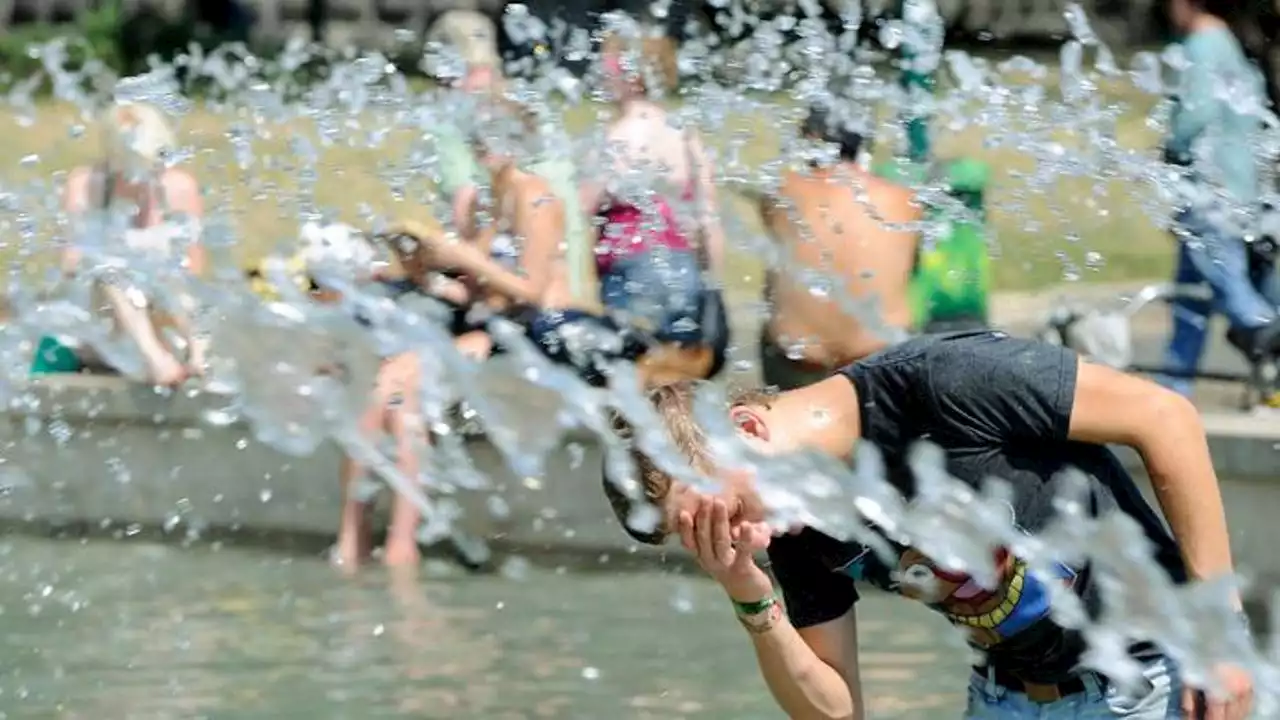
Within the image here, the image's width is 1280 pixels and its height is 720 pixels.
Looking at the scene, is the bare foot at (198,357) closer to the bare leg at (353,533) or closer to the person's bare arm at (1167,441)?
the bare leg at (353,533)

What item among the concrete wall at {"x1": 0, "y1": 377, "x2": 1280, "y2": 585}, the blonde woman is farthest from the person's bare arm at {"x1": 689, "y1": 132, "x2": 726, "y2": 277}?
the blonde woman

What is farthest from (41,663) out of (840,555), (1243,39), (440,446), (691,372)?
(1243,39)

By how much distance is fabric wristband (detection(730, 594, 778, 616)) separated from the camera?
364 cm

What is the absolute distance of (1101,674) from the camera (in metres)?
3.58

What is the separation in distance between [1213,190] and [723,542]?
468cm

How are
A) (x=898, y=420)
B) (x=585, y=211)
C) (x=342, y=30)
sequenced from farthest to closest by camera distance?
(x=342, y=30) < (x=585, y=211) < (x=898, y=420)

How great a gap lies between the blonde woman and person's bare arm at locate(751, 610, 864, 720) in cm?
465

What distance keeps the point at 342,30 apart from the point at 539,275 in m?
15.9

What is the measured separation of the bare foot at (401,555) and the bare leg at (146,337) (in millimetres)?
1034

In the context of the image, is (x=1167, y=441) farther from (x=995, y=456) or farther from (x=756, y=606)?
(x=756, y=606)

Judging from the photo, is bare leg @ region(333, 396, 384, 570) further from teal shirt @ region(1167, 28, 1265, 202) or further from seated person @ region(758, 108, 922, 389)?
teal shirt @ region(1167, 28, 1265, 202)

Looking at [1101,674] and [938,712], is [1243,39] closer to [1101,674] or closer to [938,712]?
[938,712]

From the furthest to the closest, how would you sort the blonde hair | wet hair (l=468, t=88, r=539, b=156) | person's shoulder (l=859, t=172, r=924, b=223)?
1. the blonde hair
2. wet hair (l=468, t=88, r=539, b=156)
3. person's shoulder (l=859, t=172, r=924, b=223)

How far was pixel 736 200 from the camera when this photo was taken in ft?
31.7
